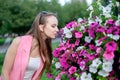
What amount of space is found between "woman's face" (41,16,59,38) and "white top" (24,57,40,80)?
27cm

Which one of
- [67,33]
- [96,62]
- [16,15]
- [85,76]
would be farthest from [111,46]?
[16,15]

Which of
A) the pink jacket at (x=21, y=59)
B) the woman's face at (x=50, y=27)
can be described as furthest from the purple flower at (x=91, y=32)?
the pink jacket at (x=21, y=59)

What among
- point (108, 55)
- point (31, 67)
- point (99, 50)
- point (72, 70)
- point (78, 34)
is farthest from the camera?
point (31, 67)

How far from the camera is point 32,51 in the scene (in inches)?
123

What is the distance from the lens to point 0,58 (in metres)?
14.0

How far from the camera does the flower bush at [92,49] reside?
91.9 inches

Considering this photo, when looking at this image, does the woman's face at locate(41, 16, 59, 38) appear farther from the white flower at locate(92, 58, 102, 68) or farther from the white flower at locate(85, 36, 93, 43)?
the white flower at locate(92, 58, 102, 68)

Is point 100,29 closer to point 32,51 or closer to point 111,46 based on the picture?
point 111,46

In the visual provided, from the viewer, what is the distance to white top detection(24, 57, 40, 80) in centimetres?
310

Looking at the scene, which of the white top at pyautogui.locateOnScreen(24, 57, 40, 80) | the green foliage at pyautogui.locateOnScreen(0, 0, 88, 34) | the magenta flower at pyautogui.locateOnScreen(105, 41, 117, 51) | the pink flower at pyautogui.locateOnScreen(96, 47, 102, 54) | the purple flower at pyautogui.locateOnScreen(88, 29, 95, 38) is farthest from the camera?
the green foliage at pyautogui.locateOnScreen(0, 0, 88, 34)

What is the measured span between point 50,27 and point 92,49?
1.97 ft

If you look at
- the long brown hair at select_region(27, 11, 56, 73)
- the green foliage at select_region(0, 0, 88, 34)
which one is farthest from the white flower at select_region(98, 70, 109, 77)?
the green foliage at select_region(0, 0, 88, 34)

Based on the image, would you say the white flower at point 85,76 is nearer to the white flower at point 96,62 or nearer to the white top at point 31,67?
the white flower at point 96,62

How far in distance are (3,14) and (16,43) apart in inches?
1212
